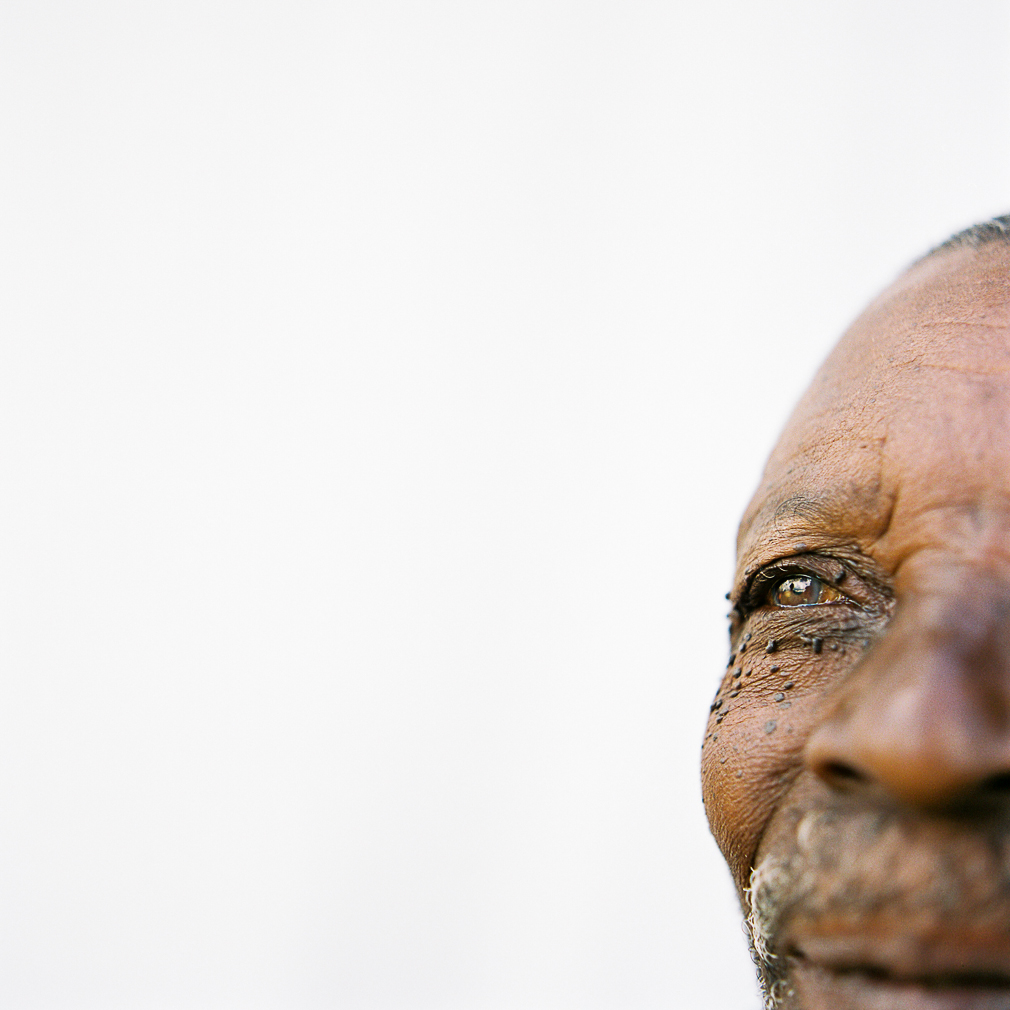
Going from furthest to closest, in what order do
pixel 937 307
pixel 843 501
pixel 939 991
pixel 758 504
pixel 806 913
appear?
pixel 758 504, pixel 937 307, pixel 843 501, pixel 806 913, pixel 939 991

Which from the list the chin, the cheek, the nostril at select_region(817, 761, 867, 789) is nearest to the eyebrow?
the cheek

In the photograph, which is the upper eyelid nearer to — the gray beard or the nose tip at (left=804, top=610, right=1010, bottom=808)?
the nose tip at (left=804, top=610, right=1010, bottom=808)

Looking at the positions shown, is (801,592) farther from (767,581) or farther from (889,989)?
(889,989)

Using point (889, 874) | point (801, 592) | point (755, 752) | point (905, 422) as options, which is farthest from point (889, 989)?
point (905, 422)

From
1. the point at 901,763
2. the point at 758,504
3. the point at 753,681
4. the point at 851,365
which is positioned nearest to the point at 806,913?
the point at 901,763

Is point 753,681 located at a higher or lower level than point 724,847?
higher

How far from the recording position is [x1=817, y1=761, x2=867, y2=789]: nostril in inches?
36.3

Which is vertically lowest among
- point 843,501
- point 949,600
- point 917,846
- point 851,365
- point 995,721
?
point 917,846

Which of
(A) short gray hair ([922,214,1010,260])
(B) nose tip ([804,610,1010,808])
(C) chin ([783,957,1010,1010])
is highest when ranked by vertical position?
(A) short gray hair ([922,214,1010,260])

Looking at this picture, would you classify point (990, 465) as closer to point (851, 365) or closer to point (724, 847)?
point (851, 365)

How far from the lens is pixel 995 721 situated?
84 centimetres

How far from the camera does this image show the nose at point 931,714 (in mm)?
828

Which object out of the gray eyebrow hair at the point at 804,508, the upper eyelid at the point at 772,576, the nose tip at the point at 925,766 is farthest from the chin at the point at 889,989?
the gray eyebrow hair at the point at 804,508

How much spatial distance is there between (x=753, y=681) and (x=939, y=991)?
492mm
